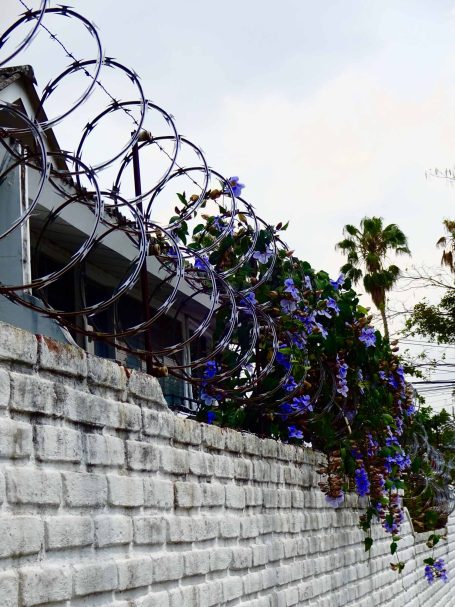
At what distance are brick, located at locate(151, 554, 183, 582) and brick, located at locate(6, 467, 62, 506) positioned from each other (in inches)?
41.4

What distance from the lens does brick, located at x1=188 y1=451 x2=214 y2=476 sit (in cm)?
577

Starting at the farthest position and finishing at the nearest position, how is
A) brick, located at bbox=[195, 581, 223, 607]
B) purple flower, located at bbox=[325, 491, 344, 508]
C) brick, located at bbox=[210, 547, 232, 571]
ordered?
purple flower, located at bbox=[325, 491, 344, 508] → brick, located at bbox=[210, 547, 232, 571] → brick, located at bbox=[195, 581, 223, 607]

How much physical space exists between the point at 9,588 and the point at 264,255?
448cm

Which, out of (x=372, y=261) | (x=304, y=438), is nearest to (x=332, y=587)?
(x=304, y=438)

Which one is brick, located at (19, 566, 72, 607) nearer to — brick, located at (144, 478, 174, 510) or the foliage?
brick, located at (144, 478, 174, 510)

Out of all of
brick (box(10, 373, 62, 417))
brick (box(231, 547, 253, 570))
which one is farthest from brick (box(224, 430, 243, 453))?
brick (box(10, 373, 62, 417))

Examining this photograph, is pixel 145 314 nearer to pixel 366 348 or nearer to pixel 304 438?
pixel 304 438

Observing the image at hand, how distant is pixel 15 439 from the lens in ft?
12.8

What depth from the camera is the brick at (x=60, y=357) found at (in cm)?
420

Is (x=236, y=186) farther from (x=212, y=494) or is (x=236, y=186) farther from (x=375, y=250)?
(x=375, y=250)

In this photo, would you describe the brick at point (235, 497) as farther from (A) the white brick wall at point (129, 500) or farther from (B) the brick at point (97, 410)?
(B) the brick at point (97, 410)

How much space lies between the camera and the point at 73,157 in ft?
14.4

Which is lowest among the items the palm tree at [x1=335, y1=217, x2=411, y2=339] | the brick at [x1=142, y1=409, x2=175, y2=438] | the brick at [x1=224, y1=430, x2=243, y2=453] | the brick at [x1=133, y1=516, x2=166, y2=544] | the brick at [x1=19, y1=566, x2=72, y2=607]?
the brick at [x1=19, y1=566, x2=72, y2=607]

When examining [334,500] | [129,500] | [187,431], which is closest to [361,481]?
[334,500]
